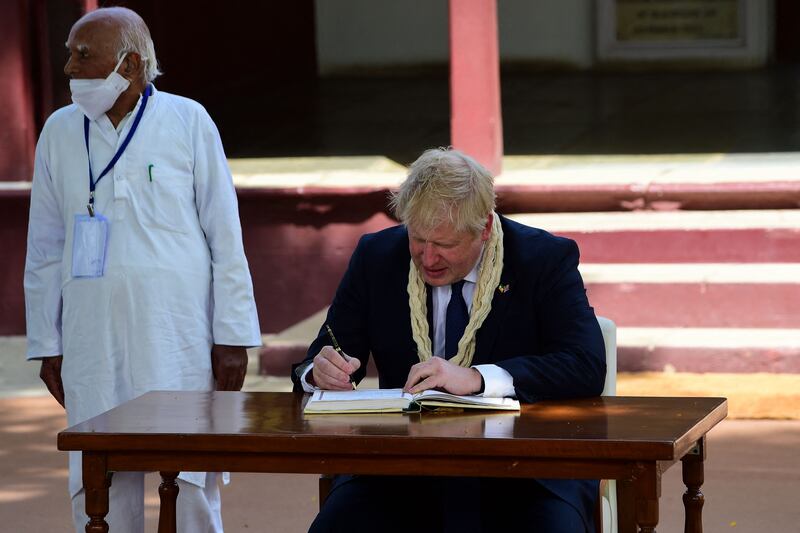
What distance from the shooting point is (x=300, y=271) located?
9.01 metres

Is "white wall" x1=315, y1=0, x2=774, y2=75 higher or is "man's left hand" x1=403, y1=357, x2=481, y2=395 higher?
"white wall" x1=315, y1=0, x2=774, y2=75

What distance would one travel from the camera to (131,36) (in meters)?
4.30

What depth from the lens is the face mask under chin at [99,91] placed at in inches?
167

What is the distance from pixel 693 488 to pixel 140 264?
1661 mm

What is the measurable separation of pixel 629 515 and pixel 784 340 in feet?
13.2

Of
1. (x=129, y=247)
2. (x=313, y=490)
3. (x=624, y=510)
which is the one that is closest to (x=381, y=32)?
(x=313, y=490)

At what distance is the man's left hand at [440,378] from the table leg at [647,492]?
557 mm

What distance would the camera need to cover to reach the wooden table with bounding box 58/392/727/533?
3.18 m

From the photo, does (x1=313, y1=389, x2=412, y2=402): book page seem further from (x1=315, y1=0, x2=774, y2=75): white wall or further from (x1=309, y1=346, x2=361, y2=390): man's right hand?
(x1=315, y1=0, x2=774, y2=75): white wall

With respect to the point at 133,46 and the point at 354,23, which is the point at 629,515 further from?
the point at 354,23

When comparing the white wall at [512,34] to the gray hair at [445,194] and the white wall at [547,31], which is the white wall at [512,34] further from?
the gray hair at [445,194]

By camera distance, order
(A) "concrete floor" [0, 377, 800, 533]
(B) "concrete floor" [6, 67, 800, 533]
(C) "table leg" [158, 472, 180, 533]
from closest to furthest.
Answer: (C) "table leg" [158, 472, 180, 533], (A) "concrete floor" [0, 377, 800, 533], (B) "concrete floor" [6, 67, 800, 533]

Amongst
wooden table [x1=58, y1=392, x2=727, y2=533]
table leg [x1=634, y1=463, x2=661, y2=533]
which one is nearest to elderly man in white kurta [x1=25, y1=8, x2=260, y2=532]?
wooden table [x1=58, y1=392, x2=727, y2=533]

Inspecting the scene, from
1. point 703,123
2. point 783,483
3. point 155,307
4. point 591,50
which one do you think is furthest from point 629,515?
point 591,50
